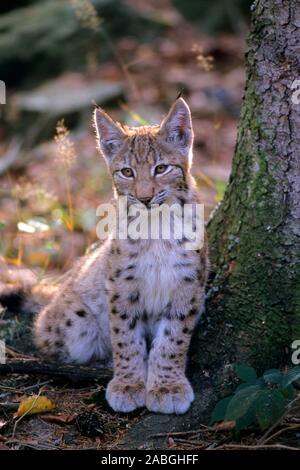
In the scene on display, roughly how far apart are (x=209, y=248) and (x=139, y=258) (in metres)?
0.64

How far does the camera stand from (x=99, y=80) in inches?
352

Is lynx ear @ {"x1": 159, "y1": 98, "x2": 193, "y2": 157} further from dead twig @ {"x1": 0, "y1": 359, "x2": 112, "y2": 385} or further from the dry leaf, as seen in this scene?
the dry leaf

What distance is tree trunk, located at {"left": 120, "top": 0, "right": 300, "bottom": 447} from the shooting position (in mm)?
3615

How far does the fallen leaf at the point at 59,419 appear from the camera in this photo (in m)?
3.57

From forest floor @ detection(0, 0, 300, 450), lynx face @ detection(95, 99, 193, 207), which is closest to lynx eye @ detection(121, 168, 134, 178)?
lynx face @ detection(95, 99, 193, 207)

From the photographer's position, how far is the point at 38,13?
976cm

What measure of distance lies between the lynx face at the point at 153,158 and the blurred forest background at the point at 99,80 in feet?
8.82

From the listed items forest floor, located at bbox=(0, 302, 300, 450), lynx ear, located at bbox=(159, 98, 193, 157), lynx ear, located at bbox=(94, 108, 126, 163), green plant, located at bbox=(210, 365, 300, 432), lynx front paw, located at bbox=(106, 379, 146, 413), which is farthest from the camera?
lynx ear, located at bbox=(94, 108, 126, 163)

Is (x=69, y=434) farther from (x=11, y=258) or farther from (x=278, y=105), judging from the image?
(x=11, y=258)

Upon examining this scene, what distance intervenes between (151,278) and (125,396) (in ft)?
2.03

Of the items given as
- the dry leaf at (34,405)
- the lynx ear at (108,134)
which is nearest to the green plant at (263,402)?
the dry leaf at (34,405)

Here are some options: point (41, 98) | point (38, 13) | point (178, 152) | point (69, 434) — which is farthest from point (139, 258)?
point (38, 13)

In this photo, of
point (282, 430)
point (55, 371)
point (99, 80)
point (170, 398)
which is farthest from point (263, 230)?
point (99, 80)

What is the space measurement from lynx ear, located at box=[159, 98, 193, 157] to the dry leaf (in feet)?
4.89
